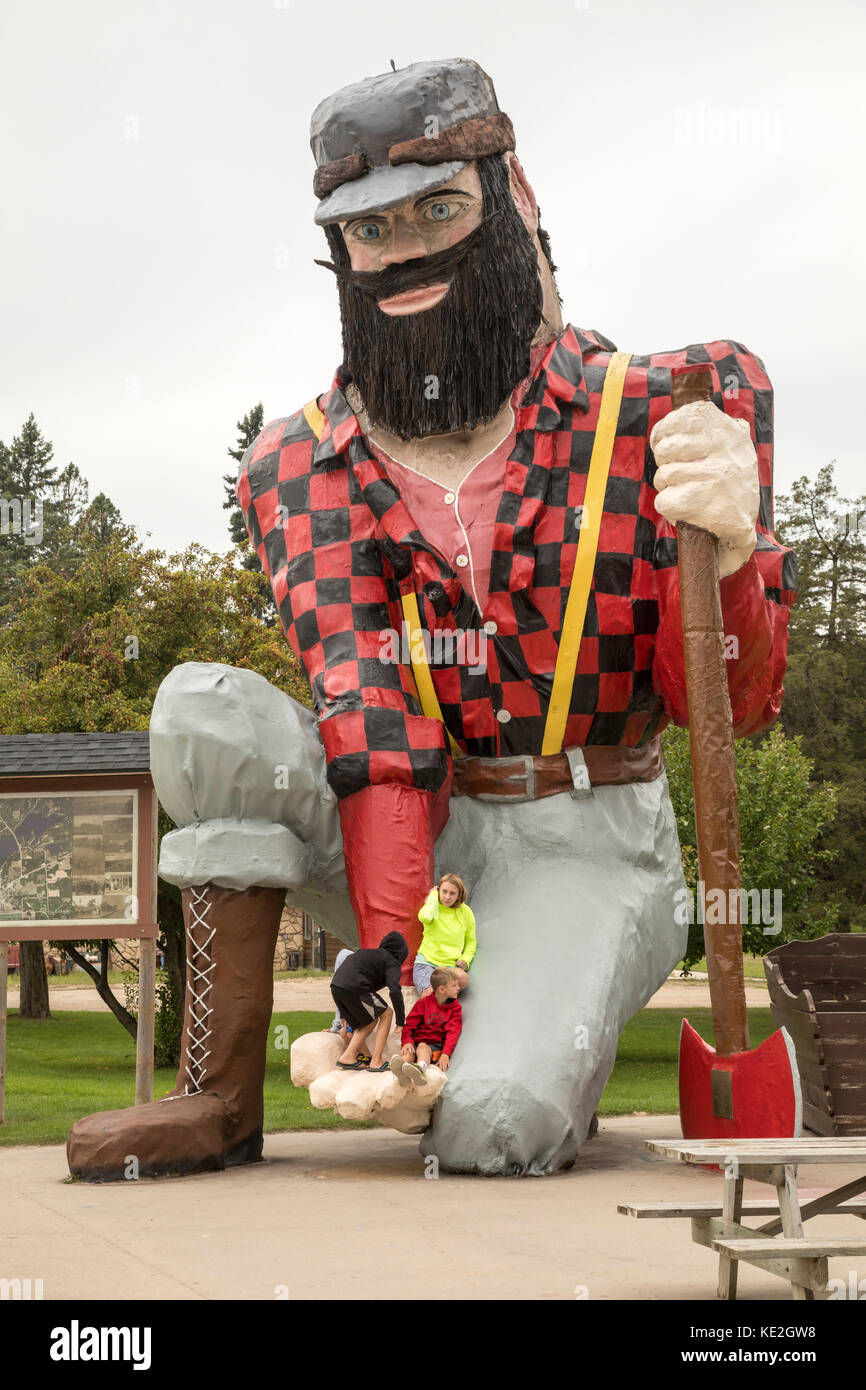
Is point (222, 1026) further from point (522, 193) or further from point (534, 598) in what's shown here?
point (522, 193)

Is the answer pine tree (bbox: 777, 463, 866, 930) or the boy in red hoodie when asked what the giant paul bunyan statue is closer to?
the boy in red hoodie

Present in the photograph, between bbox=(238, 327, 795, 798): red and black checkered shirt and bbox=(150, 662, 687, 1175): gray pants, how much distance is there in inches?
9.3

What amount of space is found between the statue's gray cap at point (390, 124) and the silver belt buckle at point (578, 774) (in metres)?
2.04

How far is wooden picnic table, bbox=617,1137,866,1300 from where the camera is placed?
10.3 feet

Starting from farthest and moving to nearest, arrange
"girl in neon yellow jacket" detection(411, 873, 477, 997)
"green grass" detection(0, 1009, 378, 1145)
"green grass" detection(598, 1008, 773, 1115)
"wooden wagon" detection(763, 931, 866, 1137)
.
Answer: "green grass" detection(598, 1008, 773, 1115) → "green grass" detection(0, 1009, 378, 1145) → "wooden wagon" detection(763, 931, 866, 1137) → "girl in neon yellow jacket" detection(411, 873, 477, 997)

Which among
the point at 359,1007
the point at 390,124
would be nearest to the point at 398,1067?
the point at 359,1007

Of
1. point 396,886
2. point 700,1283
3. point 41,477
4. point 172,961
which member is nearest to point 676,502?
point 396,886

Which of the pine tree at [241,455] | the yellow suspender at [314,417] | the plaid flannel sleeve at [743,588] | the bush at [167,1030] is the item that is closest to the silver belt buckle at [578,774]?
the plaid flannel sleeve at [743,588]

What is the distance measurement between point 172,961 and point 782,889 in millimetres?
5666

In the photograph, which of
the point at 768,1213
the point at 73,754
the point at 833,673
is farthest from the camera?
the point at 833,673

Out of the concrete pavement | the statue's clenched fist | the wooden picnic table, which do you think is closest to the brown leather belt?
the statue's clenched fist

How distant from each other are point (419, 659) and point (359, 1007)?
50.9 inches

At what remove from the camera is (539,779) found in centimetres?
579

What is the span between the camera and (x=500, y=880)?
5.82 m
